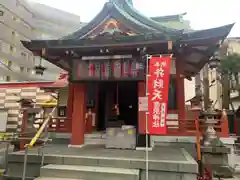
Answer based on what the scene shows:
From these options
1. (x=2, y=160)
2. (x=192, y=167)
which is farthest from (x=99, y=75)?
(x=2, y=160)

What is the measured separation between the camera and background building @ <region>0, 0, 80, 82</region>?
24.8 m

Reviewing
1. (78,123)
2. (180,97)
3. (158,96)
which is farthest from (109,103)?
(158,96)

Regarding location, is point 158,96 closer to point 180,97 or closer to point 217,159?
point 217,159

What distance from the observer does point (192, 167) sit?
213 inches

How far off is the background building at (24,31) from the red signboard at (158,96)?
21829 millimetres

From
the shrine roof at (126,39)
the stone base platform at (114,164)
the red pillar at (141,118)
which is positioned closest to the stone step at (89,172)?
the stone base platform at (114,164)

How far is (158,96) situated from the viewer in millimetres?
6195

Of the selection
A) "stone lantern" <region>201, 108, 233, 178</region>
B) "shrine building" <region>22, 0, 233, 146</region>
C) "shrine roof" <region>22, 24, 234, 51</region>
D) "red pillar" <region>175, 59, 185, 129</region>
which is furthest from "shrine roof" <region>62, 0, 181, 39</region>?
"stone lantern" <region>201, 108, 233, 178</region>

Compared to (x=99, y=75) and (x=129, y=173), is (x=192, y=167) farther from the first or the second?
(x=99, y=75)

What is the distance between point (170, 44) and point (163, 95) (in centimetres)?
210

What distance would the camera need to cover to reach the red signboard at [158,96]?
6099mm

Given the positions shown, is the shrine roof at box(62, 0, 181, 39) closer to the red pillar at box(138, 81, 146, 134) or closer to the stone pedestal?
the red pillar at box(138, 81, 146, 134)

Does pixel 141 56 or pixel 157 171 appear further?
pixel 141 56

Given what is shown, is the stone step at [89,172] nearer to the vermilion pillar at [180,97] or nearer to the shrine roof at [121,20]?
the vermilion pillar at [180,97]
